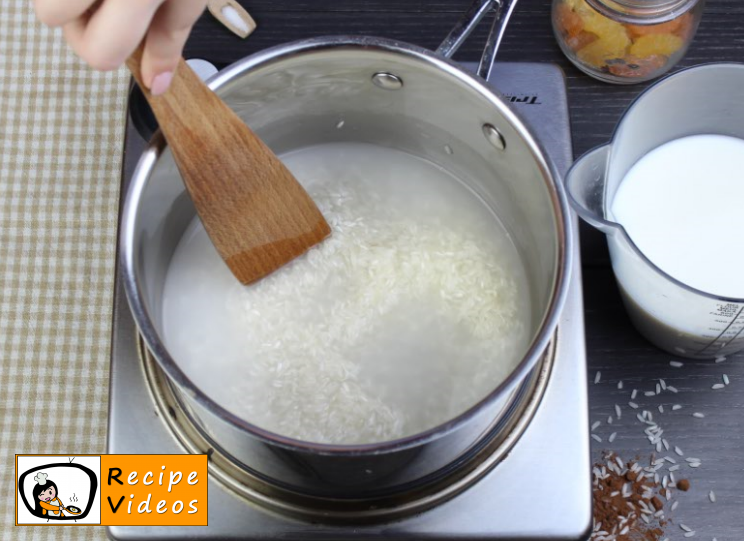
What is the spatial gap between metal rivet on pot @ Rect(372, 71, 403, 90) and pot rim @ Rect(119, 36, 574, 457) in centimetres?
7

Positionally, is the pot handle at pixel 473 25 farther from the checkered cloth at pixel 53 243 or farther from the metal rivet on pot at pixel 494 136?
the checkered cloth at pixel 53 243

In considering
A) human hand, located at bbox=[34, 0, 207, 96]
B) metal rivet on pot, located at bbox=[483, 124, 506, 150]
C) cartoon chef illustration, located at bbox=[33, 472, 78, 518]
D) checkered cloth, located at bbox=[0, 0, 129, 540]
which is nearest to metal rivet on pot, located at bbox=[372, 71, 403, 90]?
metal rivet on pot, located at bbox=[483, 124, 506, 150]

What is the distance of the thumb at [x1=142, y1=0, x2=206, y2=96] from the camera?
0.62 meters

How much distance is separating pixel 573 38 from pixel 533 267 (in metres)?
0.36

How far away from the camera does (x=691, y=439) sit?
103 centimetres

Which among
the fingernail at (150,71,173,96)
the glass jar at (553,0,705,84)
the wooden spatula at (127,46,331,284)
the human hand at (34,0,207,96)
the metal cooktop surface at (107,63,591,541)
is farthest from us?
the glass jar at (553,0,705,84)

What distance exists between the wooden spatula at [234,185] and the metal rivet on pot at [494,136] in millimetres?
218

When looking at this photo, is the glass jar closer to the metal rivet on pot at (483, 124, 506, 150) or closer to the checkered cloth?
the metal rivet on pot at (483, 124, 506, 150)

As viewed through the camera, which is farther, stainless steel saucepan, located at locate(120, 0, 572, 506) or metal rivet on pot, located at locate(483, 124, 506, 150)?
metal rivet on pot, located at locate(483, 124, 506, 150)

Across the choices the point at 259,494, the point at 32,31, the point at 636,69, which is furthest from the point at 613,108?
Answer: the point at 32,31

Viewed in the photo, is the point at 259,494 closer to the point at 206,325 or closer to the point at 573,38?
the point at 206,325

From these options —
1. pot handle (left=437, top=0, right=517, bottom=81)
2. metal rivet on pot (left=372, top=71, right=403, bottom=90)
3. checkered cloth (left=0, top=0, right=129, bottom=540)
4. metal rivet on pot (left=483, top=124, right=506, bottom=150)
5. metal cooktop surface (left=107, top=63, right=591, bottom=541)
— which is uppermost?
pot handle (left=437, top=0, right=517, bottom=81)

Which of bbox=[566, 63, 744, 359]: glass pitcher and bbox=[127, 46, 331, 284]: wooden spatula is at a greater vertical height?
bbox=[127, 46, 331, 284]: wooden spatula

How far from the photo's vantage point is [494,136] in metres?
0.94
